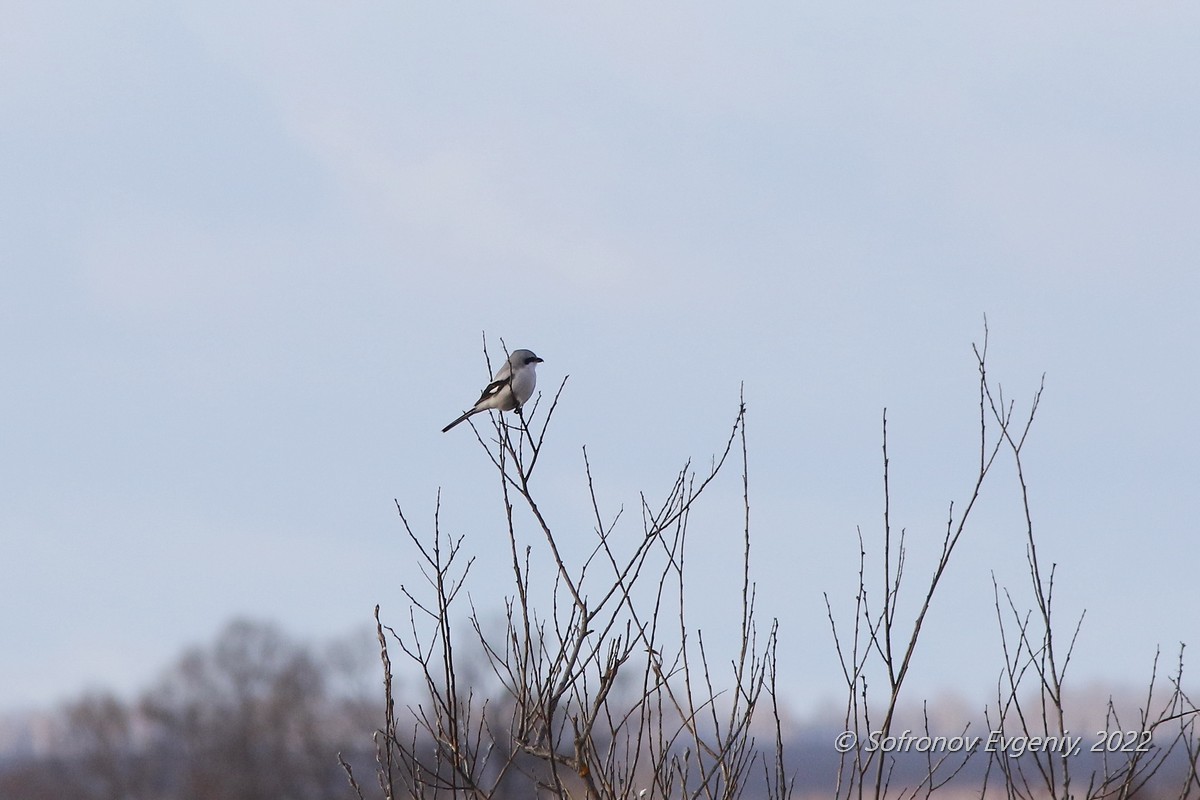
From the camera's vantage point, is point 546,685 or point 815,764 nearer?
point 546,685

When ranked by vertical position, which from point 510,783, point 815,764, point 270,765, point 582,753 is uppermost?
point 815,764

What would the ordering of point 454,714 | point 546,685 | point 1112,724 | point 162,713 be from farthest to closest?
point 162,713
point 1112,724
point 546,685
point 454,714

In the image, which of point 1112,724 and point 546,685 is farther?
point 1112,724

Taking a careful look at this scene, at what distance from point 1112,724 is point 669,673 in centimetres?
227

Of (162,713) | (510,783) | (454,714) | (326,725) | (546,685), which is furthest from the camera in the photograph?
(162,713)

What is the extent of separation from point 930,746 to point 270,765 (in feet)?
196

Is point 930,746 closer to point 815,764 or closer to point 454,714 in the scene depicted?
point 454,714

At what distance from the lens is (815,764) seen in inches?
6225

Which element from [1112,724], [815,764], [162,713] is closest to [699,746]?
[1112,724]

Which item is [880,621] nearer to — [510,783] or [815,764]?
[510,783]

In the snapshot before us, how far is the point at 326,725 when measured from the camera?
193 ft

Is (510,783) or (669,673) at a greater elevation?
(510,783)

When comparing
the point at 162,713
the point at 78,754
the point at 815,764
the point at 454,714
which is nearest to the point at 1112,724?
the point at 454,714

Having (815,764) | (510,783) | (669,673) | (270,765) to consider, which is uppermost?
(815,764)
